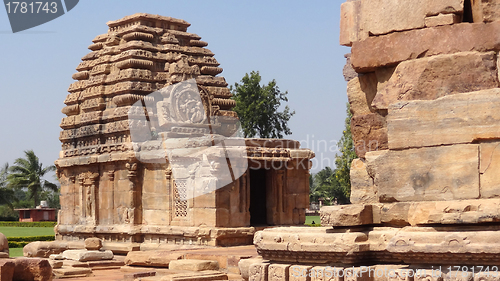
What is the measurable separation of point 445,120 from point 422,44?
61 centimetres

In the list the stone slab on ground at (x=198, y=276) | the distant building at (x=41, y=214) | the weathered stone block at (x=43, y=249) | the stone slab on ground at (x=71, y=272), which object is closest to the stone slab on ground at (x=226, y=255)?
the stone slab on ground at (x=198, y=276)

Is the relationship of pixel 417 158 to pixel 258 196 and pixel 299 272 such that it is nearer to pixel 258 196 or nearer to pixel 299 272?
pixel 299 272

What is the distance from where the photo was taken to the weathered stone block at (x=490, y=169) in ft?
13.8

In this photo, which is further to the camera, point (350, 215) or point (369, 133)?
point (369, 133)

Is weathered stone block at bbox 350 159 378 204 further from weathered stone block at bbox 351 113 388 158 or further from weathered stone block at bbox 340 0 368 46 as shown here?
weathered stone block at bbox 340 0 368 46

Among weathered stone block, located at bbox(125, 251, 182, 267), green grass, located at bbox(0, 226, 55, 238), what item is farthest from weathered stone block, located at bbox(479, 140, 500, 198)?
green grass, located at bbox(0, 226, 55, 238)

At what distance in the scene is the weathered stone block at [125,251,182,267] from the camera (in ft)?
39.8

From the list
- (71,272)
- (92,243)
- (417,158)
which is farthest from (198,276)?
(417,158)

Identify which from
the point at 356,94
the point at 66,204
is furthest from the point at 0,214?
the point at 356,94

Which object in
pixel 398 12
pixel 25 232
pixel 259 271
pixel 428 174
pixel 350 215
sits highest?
pixel 398 12

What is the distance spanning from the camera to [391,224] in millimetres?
4754

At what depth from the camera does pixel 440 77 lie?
460cm

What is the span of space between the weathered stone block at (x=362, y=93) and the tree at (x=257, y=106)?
31.3 m

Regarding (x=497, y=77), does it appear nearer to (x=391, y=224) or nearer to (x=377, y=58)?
(x=377, y=58)
